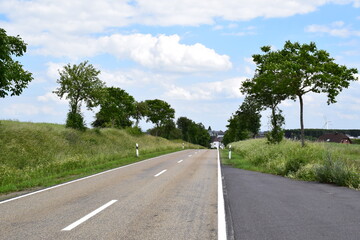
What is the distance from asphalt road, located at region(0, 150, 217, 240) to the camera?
5270mm

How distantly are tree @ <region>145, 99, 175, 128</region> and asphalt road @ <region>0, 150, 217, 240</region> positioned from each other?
71762 millimetres

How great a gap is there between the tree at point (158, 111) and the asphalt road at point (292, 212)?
7236 cm

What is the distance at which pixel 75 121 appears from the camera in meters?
32.9

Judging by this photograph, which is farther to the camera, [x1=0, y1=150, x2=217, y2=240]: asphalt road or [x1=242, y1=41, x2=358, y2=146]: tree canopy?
[x1=242, y1=41, x2=358, y2=146]: tree canopy

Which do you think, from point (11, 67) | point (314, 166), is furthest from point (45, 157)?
point (314, 166)

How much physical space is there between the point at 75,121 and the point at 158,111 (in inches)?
1993

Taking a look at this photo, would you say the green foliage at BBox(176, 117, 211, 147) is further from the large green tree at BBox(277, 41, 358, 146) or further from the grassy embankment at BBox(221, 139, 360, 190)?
the grassy embankment at BBox(221, 139, 360, 190)

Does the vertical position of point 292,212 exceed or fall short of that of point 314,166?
it falls short

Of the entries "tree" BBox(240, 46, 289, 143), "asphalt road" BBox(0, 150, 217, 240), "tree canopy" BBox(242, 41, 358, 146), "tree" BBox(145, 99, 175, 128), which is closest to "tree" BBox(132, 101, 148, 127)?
"tree" BBox(145, 99, 175, 128)

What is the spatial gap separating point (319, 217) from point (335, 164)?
6.25m

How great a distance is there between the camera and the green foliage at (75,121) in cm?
3272

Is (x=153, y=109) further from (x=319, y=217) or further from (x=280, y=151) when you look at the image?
(x=319, y=217)

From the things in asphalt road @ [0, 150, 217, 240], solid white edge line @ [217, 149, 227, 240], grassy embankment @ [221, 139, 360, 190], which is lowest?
solid white edge line @ [217, 149, 227, 240]

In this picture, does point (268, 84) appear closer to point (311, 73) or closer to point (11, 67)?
point (311, 73)
